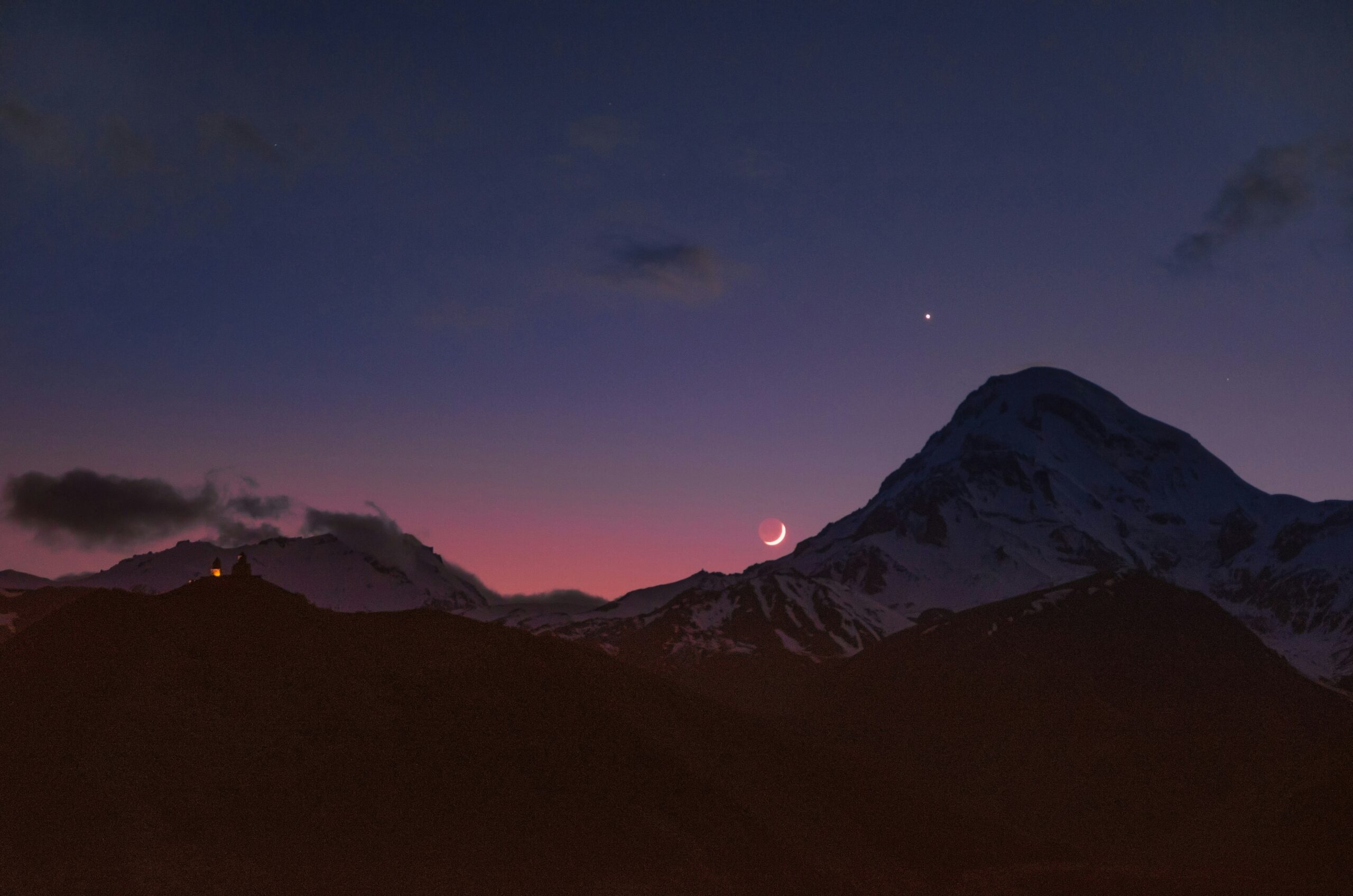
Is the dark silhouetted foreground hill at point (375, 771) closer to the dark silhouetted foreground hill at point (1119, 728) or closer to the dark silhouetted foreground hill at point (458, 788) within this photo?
the dark silhouetted foreground hill at point (458, 788)

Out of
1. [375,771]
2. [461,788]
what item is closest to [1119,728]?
[461,788]

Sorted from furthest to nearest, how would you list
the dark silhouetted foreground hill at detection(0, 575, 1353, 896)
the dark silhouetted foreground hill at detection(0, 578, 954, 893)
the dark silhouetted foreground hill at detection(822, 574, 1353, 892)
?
the dark silhouetted foreground hill at detection(822, 574, 1353, 892), the dark silhouetted foreground hill at detection(0, 575, 1353, 896), the dark silhouetted foreground hill at detection(0, 578, 954, 893)

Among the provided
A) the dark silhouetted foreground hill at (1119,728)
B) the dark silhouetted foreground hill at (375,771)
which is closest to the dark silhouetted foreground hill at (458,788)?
the dark silhouetted foreground hill at (375,771)

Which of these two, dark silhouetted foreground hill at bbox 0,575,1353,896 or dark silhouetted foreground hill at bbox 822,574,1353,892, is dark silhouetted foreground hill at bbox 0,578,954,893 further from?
dark silhouetted foreground hill at bbox 822,574,1353,892

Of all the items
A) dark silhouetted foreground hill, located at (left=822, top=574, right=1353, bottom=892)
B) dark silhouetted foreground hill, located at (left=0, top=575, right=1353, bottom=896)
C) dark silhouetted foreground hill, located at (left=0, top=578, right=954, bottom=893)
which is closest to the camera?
dark silhouetted foreground hill, located at (left=0, top=578, right=954, bottom=893)

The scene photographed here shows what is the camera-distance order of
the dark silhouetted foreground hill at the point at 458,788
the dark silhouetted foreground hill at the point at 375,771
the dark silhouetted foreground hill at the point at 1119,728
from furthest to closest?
the dark silhouetted foreground hill at the point at 1119,728, the dark silhouetted foreground hill at the point at 458,788, the dark silhouetted foreground hill at the point at 375,771

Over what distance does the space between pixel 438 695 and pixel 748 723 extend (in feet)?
62.2

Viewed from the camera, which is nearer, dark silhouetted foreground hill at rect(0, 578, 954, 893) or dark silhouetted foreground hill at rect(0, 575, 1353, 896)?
dark silhouetted foreground hill at rect(0, 578, 954, 893)

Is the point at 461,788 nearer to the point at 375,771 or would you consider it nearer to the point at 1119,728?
the point at 375,771

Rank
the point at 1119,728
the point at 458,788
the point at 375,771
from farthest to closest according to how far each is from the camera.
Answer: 1. the point at 1119,728
2. the point at 375,771
3. the point at 458,788

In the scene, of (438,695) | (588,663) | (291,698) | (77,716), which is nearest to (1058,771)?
(588,663)

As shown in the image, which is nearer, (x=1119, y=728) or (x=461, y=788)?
(x=461, y=788)

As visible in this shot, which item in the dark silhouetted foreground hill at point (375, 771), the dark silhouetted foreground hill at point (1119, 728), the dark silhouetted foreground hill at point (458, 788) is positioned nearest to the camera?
the dark silhouetted foreground hill at point (375, 771)

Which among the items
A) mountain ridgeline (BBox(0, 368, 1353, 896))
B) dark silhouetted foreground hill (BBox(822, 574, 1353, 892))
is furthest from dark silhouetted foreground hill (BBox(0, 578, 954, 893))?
dark silhouetted foreground hill (BBox(822, 574, 1353, 892))
